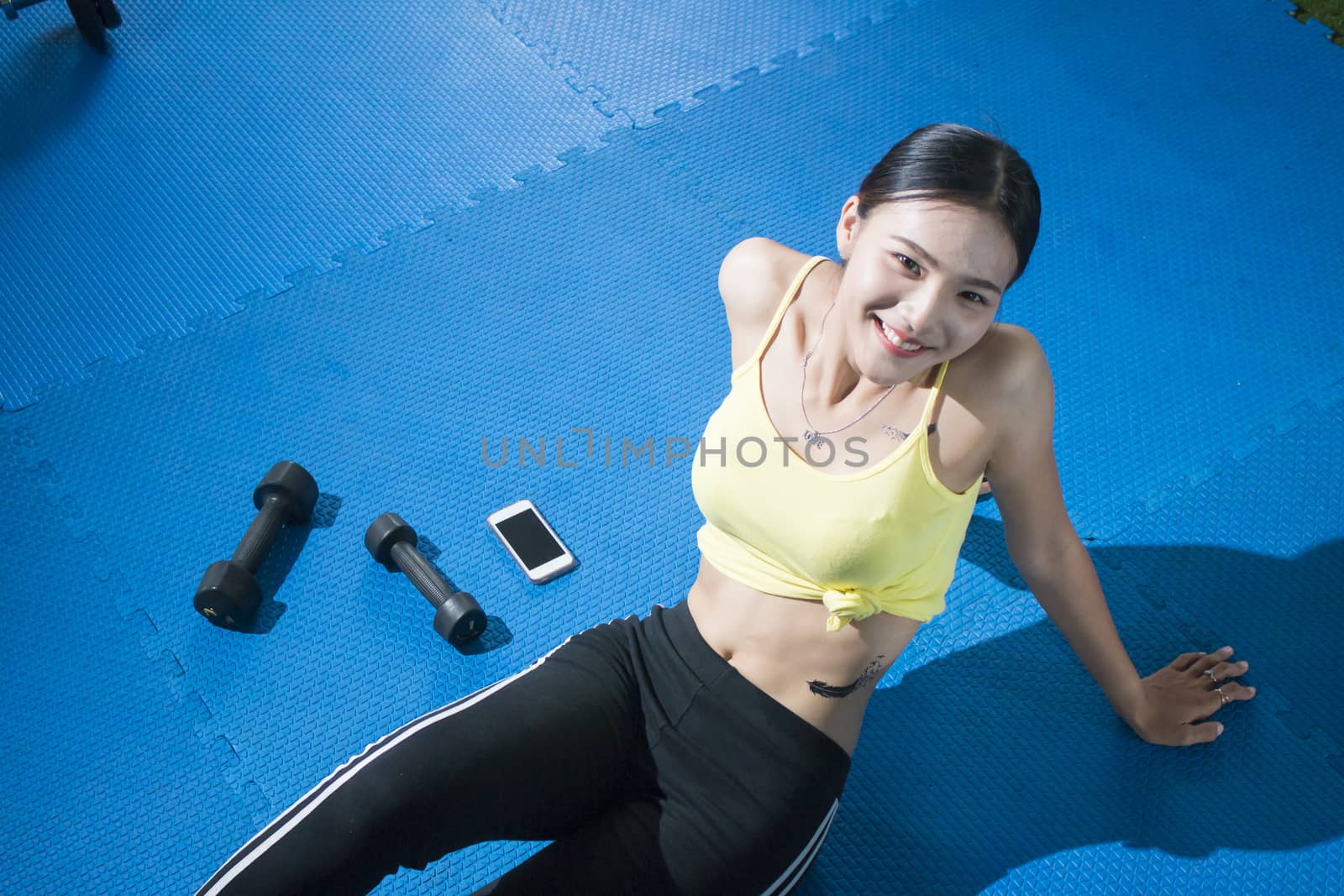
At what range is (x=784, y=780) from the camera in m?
1.60

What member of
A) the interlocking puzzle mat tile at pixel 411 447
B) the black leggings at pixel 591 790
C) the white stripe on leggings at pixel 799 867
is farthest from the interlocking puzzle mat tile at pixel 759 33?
the white stripe on leggings at pixel 799 867

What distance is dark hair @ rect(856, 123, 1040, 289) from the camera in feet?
4.54

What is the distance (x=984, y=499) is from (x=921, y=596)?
756 mm

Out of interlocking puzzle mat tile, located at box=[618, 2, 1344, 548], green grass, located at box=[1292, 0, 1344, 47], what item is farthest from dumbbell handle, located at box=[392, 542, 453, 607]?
green grass, located at box=[1292, 0, 1344, 47]

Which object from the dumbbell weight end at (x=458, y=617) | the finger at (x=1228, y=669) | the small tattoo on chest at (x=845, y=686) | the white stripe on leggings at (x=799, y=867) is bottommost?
the finger at (x=1228, y=669)

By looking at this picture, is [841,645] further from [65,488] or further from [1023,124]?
[1023,124]

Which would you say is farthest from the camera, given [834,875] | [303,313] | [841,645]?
[303,313]

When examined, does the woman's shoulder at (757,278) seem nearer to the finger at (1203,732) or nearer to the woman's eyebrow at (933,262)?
the woman's eyebrow at (933,262)

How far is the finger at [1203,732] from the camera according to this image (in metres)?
2.01

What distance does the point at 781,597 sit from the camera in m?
1.67

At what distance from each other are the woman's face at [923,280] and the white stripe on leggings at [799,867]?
27.1 inches

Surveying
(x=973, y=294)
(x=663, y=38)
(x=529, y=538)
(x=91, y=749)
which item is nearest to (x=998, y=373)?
(x=973, y=294)

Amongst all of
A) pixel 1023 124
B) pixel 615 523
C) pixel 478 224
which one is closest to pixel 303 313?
pixel 478 224

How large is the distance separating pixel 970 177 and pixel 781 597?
67 centimetres
